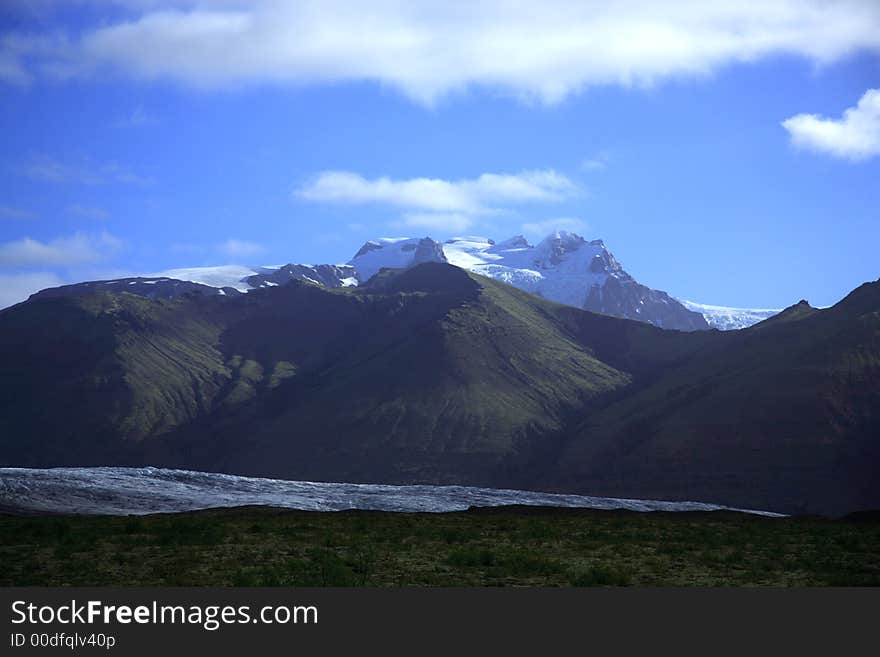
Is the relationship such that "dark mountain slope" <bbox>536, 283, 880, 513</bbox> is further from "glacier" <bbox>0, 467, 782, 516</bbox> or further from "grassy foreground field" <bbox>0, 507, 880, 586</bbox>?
"grassy foreground field" <bbox>0, 507, 880, 586</bbox>

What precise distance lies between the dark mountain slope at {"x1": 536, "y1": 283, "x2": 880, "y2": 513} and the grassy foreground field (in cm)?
11908

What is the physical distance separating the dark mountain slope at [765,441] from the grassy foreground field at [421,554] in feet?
391

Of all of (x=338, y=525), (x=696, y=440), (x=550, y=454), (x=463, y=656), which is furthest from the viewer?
Result: (x=550, y=454)

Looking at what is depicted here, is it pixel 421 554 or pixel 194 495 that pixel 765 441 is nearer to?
pixel 194 495

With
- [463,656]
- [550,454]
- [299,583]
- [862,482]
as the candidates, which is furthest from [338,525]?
[550,454]

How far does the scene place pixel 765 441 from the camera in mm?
173875

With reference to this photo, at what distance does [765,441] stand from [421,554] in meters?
150

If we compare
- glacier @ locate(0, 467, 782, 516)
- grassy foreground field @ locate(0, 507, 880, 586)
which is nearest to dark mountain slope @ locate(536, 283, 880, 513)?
glacier @ locate(0, 467, 782, 516)

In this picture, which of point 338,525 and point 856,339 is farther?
point 856,339

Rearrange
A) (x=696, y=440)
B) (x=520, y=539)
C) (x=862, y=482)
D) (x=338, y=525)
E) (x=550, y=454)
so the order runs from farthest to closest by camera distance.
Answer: (x=550, y=454), (x=696, y=440), (x=862, y=482), (x=338, y=525), (x=520, y=539)

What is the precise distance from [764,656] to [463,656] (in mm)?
5690

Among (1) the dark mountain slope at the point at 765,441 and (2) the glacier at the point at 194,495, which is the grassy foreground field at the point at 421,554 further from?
(1) the dark mountain slope at the point at 765,441

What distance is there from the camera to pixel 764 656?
1984 centimetres

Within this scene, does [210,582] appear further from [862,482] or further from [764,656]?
[862,482]
